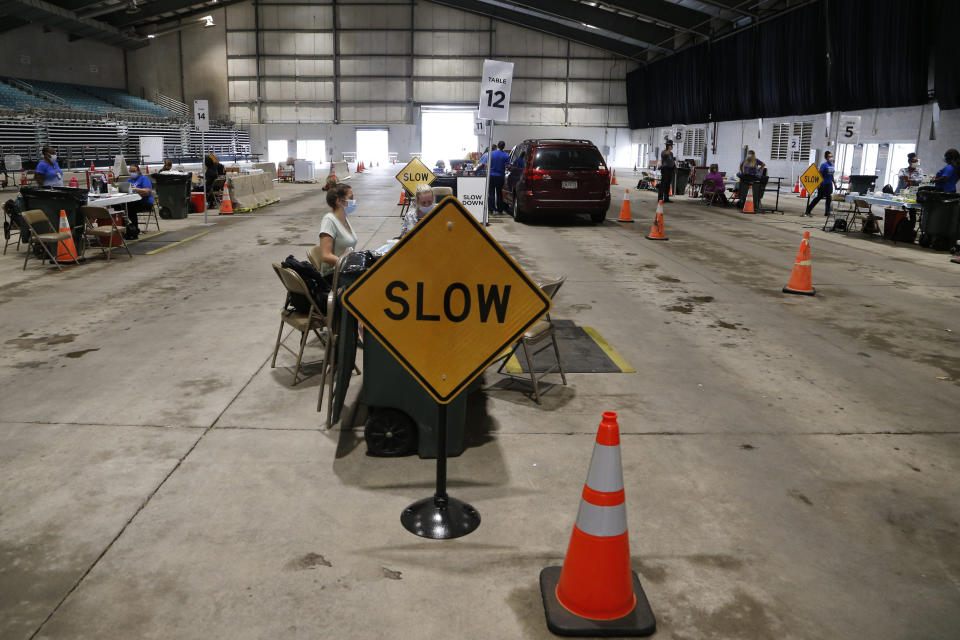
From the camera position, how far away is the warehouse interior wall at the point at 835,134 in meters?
22.0

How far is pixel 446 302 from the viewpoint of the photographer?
11.0 feet

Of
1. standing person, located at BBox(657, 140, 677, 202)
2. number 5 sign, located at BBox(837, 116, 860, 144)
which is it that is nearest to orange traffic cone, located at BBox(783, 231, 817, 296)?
number 5 sign, located at BBox(837, 116, 860, 144)

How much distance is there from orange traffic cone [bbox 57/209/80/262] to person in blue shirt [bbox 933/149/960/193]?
15.6 meters

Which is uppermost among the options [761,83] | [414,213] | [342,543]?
[761,83]

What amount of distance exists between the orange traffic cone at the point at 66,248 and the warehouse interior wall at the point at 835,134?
22987 millimetres

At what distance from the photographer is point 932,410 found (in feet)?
18.2

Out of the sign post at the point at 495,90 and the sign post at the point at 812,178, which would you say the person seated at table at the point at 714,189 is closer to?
the sign post at the point at 812,178

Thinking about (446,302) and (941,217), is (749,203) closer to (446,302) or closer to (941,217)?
(941,217)

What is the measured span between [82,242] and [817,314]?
11150 millimetres

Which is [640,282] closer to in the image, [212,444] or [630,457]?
[630,457]

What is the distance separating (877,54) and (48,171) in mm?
24855

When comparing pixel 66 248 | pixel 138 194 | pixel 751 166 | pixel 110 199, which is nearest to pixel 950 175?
pixel 751 166

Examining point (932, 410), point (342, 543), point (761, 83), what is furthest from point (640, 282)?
point (761, 83)

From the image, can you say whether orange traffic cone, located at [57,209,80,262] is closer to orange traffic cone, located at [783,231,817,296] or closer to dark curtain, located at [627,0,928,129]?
orange traffic cone, located at [783,231,817,296]
